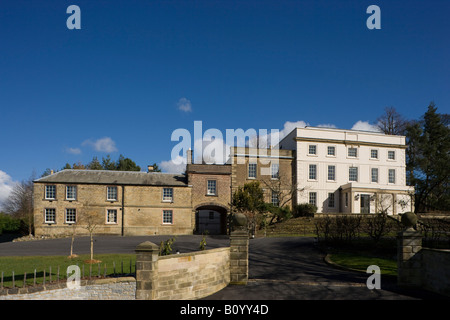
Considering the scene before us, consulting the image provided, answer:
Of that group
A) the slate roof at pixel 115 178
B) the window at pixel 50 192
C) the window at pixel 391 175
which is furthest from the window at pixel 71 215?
the window at pixel 391 175

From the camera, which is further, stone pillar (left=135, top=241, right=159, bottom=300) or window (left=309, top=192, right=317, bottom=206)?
window (left=309, top=192, right=317, bottom=206)

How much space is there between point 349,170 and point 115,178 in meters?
26.4

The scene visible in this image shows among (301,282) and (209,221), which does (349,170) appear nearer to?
(209,221)

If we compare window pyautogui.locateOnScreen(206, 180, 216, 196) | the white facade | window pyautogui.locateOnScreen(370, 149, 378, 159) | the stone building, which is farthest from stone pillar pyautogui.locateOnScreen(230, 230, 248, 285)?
window pyautogui.locateOnScreen(370, 149, 378, 159)

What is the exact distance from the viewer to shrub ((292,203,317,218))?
35.8 meters

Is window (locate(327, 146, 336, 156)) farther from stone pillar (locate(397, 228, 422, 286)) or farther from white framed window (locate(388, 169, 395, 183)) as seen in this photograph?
stone pillar (locate(397, 228, 422, 286))

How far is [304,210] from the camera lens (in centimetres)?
3600

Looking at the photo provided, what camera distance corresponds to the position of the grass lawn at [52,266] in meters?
11.8

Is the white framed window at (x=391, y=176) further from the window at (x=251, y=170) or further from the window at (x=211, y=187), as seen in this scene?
the window at (x=211, y=187)

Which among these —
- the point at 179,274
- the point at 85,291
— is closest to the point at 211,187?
the point at 179,274

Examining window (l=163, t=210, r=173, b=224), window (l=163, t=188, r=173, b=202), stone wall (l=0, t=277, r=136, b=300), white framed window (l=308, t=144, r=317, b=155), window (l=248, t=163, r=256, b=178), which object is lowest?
window (l=163, t=210, r=173, b=224)

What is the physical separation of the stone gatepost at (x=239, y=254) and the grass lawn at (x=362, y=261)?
614 cm

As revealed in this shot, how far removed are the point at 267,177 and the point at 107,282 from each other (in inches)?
1150

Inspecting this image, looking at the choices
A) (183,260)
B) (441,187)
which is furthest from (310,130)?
(183,260)
